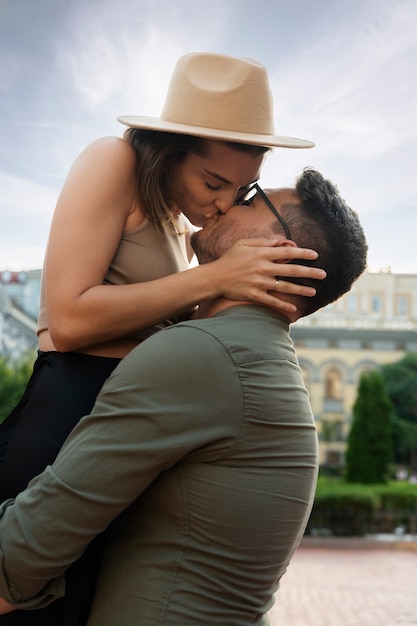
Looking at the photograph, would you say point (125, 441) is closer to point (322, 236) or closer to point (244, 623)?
point (244, 623)

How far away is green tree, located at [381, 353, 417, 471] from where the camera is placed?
1385 inches

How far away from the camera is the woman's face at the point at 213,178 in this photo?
1872 millimetres

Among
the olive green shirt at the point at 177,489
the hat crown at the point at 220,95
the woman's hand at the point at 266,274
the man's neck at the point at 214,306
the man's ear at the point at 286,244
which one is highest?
the hat crown at the point at 220,95

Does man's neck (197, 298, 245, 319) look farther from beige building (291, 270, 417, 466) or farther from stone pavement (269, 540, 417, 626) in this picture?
beige building (291, 270, 417, 466)

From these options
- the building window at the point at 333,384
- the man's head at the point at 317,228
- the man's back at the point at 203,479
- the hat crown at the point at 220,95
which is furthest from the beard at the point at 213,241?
the building window at the point at 333,384

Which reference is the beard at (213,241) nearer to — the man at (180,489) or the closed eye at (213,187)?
the closed eye at (213,187)

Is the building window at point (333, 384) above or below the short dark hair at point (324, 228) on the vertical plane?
below

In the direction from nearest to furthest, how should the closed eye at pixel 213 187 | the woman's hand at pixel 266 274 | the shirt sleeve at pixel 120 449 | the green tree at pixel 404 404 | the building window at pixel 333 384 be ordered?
the shirt sleeve at pixel 120 449, the woman's hand at pixel 266 274, the closed eye at pixel 213 187, the green tree at pixel 404 404, the building window at pixel 333 384

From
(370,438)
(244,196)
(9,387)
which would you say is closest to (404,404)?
(370,438)

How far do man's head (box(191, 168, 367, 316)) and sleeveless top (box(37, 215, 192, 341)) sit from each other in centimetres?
20

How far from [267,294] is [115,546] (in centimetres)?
56

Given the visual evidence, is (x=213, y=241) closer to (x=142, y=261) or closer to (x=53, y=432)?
(x=142, y=261)

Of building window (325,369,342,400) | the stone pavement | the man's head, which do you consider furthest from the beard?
building window (325,369,342,400)

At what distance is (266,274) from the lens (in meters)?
1.64
